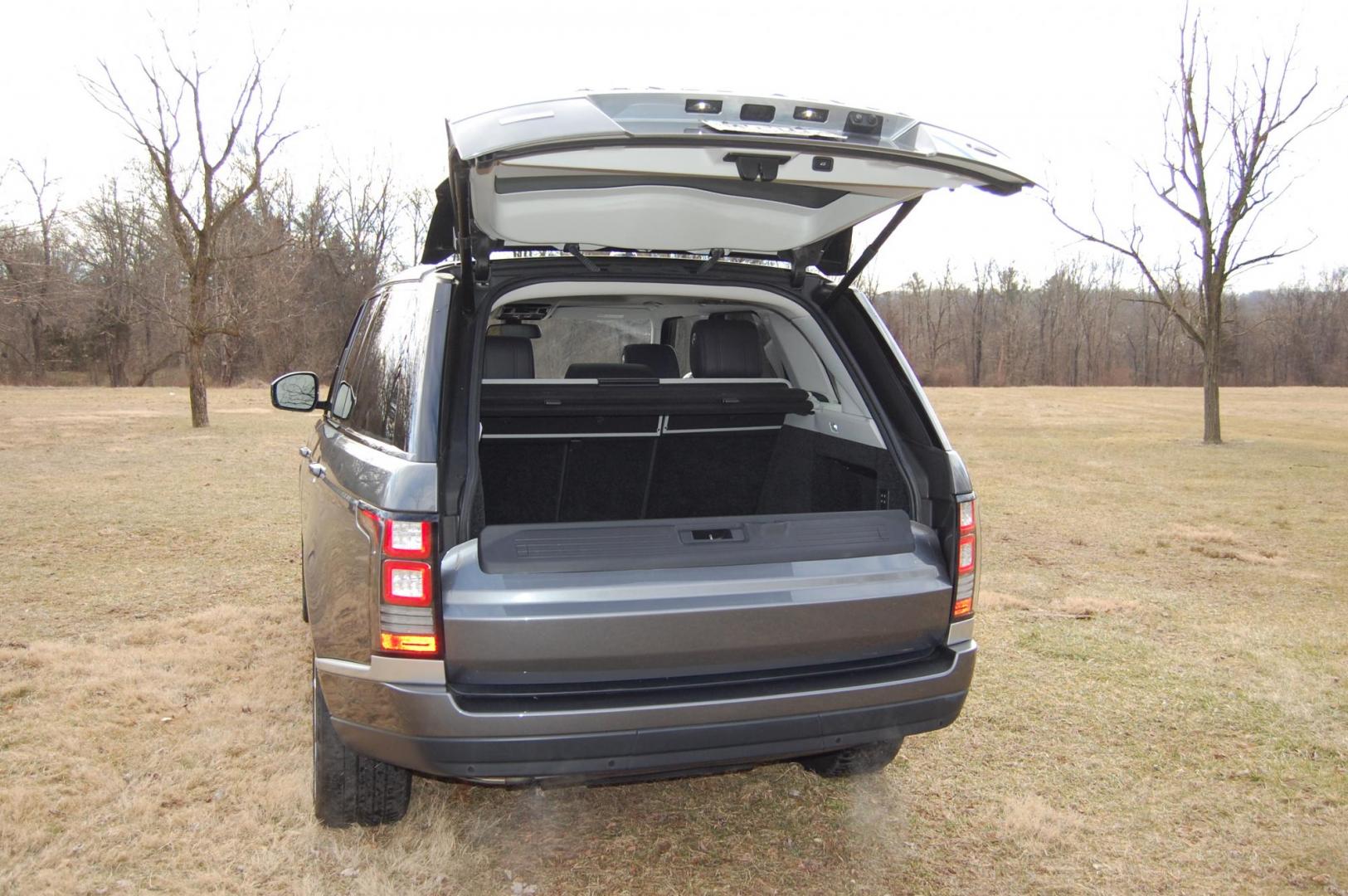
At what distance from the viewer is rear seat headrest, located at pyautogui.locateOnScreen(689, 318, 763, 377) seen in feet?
12.5

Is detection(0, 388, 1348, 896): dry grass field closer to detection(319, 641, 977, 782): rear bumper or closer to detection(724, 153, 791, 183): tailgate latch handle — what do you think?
detection(319, 641, 977, 782): rear bumper

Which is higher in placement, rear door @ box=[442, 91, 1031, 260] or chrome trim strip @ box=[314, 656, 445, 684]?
rear door @ box=[442, 91, 1031, 260]

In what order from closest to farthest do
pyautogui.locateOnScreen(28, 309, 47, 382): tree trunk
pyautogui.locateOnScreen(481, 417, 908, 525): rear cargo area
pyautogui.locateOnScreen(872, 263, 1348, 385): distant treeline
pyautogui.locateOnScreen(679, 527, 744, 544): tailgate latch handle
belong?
pyautogui.locateOnScreen(679, 527, 744, 544): tailgate latch handle, pyautogui.locateOnScreen(481, 417, 908, 525): rear cargo area, pyautogui.locateOnScreen(28, 309, 47, 382): tree trunk, pyautogui.locateOnScreen(872, 263, 1348, 385): distant treeline

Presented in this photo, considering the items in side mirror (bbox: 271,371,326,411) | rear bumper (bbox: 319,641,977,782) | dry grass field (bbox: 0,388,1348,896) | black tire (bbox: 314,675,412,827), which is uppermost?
side mirror (bbox: 271,371,326,411)

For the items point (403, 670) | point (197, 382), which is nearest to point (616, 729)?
point (403, 670)

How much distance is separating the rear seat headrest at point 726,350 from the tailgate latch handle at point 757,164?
1436 millimetres

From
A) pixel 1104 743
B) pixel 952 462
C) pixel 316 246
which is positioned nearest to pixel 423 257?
pixel 952 462

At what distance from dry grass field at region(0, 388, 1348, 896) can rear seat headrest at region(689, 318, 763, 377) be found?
5.26 feet

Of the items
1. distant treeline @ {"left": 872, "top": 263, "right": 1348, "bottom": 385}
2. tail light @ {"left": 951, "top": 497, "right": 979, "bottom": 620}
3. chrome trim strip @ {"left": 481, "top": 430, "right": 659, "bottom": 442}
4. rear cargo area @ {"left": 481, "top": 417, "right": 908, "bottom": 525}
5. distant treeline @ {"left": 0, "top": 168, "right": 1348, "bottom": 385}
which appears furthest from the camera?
distant treeline @ {"left": 872, "top": 263, "right": 1348, "bottom": 385}

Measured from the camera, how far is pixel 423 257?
3383 mm

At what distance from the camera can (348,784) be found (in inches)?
109

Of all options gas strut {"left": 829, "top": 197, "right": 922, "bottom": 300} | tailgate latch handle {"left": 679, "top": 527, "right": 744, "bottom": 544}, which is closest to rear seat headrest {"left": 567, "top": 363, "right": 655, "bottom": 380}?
gas strut {"left": 829, "top": 197, "right": 922, "bottom": 300}

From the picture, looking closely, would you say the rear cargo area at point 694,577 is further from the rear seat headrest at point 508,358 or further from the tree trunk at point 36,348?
the tree trunk at point 36,348

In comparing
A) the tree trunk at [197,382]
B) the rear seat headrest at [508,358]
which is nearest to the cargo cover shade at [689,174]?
the rear seat headrest at [508,358]
